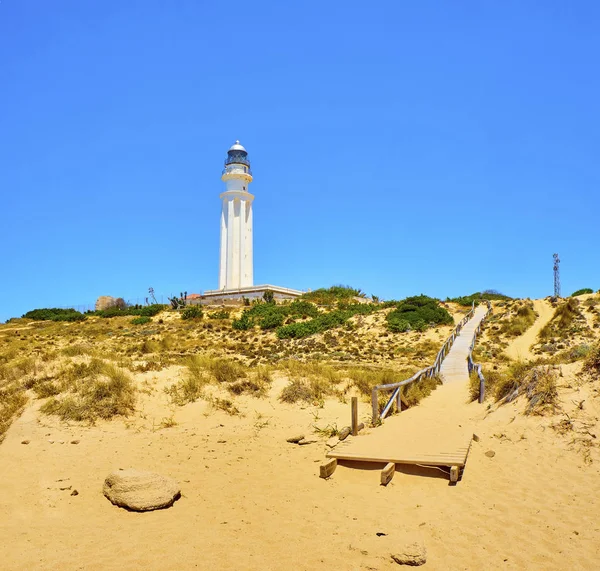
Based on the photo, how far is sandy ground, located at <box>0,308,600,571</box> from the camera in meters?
6.43

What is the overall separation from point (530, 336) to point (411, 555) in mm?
28595

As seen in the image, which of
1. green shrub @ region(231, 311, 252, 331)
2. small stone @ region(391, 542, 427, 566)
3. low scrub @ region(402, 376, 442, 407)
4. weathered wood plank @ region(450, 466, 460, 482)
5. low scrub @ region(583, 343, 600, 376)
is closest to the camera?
small stone @ region(391, 542, 427, 566)

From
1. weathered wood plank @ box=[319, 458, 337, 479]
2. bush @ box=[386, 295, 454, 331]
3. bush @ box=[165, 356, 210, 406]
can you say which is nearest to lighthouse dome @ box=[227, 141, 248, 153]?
bush @ box=[386, 295, 454, 331]

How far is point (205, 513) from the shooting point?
7.88 meters

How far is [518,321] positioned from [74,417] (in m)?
29.7

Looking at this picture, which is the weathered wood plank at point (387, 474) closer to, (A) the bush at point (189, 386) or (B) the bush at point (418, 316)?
(A) the bush at point (189, 386)

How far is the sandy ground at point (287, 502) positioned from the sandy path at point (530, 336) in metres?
14.4

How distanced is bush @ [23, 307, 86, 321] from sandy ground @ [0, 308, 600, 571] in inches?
1384

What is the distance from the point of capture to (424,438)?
35.8ft

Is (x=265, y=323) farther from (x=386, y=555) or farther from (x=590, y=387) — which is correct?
(x=386, y=555)

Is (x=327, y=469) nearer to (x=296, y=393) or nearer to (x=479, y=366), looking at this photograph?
(x=296, y=393)

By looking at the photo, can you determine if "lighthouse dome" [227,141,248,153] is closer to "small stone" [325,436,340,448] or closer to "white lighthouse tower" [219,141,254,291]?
"white lighthouse tower" [219,141,254,291]

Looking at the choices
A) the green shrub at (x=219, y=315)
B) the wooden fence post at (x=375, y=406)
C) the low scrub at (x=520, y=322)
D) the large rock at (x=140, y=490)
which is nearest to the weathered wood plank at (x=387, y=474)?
the wooden fence post at (x=375, y=406)

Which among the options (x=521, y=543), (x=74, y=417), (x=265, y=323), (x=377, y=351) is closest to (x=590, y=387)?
(x=521, y=543)
